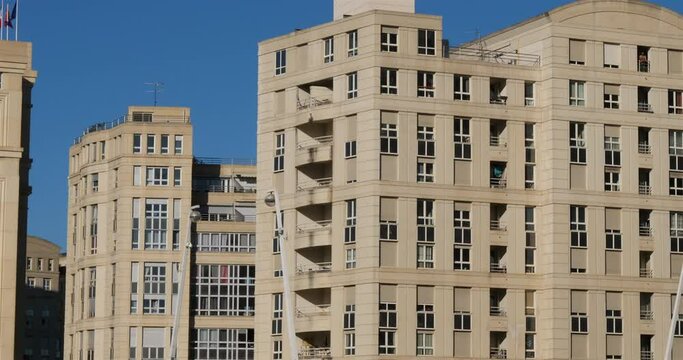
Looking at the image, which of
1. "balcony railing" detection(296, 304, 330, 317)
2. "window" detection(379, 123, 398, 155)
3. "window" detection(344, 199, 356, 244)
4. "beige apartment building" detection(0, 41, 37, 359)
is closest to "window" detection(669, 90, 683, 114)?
"window" detection(379, 123, 398, 155)

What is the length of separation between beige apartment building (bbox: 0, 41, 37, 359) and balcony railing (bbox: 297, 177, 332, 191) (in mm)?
18961

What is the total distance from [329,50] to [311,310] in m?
A: 15.7

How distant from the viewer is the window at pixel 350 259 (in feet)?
333

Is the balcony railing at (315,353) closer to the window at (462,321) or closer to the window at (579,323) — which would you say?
the window at (462,321)

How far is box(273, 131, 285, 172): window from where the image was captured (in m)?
107

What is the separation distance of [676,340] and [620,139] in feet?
41.3

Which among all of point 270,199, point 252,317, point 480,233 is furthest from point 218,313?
point 270,199

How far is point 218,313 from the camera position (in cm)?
14862

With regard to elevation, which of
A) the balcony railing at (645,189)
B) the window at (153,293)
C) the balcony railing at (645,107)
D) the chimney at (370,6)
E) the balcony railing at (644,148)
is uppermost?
the chimney at (370,6)

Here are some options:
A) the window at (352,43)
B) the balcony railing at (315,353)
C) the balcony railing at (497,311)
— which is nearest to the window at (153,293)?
the balcony railing at (315,353)

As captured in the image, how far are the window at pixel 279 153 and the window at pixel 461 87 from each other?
11.4 metres

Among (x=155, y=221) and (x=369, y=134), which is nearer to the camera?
(x=369, y=134)

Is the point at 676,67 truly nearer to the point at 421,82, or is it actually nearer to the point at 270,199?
the point at 421,82

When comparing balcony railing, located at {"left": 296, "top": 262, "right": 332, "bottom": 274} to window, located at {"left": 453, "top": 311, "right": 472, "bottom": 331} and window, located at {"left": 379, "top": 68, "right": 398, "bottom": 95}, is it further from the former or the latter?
window, located at {"left": 379, "top": 68, "right": 398, "bottom": 95}
